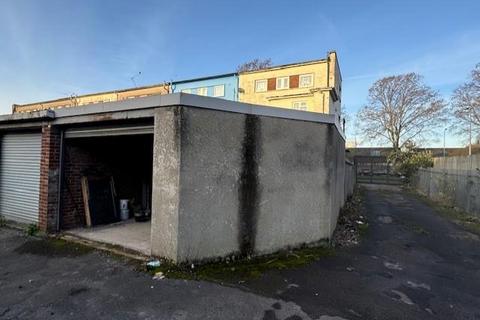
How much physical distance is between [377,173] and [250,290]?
94.4ft

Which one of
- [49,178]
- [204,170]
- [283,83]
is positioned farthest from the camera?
[283,83]

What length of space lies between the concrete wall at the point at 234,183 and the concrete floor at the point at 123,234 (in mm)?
841

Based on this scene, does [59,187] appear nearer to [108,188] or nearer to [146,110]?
[108,188]

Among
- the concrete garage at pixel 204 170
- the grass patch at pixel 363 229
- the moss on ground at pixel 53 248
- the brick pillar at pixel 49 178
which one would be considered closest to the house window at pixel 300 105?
the grass patch at pixel 363 229

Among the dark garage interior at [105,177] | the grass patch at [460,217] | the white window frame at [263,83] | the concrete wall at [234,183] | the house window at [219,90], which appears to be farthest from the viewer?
the house window at [219,90]

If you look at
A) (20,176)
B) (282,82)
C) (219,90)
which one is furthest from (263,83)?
(20,176)

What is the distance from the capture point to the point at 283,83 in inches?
976

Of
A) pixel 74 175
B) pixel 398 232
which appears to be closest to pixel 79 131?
pixel 74 175

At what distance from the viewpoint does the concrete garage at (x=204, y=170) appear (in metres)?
4.34

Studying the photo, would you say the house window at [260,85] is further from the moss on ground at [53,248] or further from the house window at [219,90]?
the moss on ground at [53,248]

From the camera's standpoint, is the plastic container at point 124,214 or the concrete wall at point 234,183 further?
the plastic container at point 124,214

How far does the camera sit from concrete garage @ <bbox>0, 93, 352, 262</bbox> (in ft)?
14.3

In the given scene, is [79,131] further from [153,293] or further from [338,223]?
[338,223]

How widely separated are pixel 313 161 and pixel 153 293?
366 centimetres
